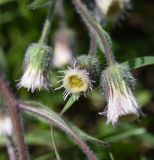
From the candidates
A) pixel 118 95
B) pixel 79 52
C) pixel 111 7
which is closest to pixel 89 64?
pixel 118 95

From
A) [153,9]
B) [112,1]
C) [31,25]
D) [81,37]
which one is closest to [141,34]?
[153,9]

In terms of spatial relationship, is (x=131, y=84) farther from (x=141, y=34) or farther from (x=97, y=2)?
(x=141, y=34)

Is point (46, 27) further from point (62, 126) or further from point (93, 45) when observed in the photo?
point (62, 126)

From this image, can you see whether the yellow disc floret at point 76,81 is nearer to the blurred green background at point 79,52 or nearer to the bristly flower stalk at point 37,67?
the bristly flower stalk at point 37,67

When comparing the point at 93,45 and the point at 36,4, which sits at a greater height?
the point at 36,4

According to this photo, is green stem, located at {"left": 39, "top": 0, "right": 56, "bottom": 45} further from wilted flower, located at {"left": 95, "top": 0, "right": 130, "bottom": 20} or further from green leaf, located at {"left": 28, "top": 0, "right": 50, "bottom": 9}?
wilted flower, located at {"left": 95, "top": 0, "right": 130, "bottom": 20}

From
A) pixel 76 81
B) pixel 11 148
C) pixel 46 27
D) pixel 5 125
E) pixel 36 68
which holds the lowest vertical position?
pixel 11 148

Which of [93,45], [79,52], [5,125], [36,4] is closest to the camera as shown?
[36,4]
